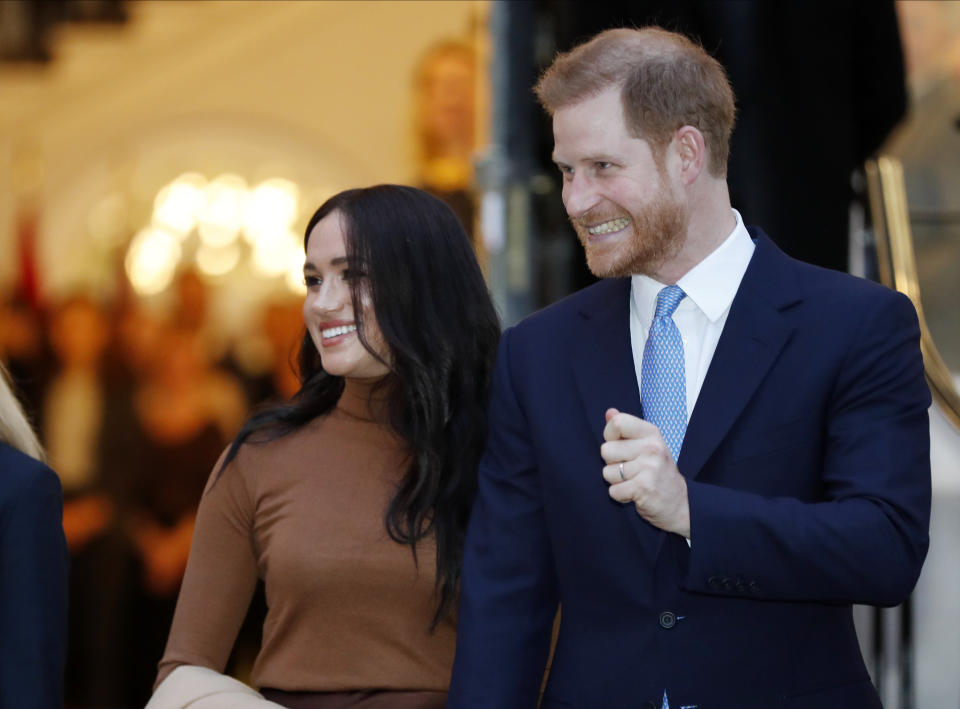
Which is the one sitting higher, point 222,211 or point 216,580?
point 222,211

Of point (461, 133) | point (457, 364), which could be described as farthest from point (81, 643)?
point (457, 364)

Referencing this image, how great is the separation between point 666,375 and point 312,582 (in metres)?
0.73

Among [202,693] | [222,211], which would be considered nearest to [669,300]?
[202,693]

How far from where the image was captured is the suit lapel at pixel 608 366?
1973mm

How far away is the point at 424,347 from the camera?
2.52 m

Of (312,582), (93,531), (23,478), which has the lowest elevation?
(93,531)

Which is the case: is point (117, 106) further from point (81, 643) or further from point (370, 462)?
point (370, 462)

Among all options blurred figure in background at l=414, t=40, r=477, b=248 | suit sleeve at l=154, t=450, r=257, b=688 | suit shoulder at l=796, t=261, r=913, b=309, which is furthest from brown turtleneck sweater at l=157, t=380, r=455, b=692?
blurred figure in background at l=414, t=40, r=477, b=248

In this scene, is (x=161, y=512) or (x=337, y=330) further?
(x=161, y=512)

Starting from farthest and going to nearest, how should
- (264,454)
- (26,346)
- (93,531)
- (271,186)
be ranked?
(271,186)
(26,346)
(93,531)
(264,454)

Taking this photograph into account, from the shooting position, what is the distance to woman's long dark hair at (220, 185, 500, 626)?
2.43 metres

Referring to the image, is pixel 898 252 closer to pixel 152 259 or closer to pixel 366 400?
pixel 366 400

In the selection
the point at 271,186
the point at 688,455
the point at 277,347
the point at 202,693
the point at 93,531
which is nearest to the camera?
the point at 688,455

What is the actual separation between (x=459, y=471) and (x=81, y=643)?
17.8 ft
